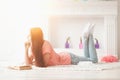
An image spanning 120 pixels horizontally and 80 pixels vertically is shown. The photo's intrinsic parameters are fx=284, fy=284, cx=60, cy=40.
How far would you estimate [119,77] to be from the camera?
4.54ft

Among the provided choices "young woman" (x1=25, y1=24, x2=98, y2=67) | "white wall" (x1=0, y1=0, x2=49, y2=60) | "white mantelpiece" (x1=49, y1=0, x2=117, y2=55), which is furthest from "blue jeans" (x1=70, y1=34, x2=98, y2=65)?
"white wall" (x1=0, y1=0, x2=49, y2=60)

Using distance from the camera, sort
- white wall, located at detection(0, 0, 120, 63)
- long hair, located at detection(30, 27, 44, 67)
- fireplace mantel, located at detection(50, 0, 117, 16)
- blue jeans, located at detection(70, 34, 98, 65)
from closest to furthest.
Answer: long hair, located at detection(30, 27, 44, 67) < blue jeans, located at detection(70, 34, 98, 65) < fireplace mantel, located at detection(50, 0, 117, 16) < white wall, located at detection(0, 0, 120, 63)

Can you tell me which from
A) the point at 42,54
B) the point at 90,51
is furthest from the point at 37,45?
the point at 90,51

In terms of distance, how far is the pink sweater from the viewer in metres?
1.91

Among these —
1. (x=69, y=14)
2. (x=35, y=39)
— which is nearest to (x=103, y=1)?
(x=69, y=14)

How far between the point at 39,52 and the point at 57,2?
5.76 ft

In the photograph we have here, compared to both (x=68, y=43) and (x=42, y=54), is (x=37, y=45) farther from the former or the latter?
(x=68, y=43)

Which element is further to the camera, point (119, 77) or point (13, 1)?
point (13, 1)

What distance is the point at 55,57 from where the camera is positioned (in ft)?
6.48

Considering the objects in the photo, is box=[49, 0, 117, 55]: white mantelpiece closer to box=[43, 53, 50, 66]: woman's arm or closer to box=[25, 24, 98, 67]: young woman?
box=[25, 24, 98, 67]: young woman

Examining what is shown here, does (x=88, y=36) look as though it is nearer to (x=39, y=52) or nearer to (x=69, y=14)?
(x=39, y=52)

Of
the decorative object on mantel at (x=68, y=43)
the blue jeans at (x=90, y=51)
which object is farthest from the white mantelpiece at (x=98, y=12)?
the blue jeans at (x=90, y=51)

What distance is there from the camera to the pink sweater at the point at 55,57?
1.91 m

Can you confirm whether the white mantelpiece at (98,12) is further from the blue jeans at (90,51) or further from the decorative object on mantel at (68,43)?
the blue jeans at (90,51)
